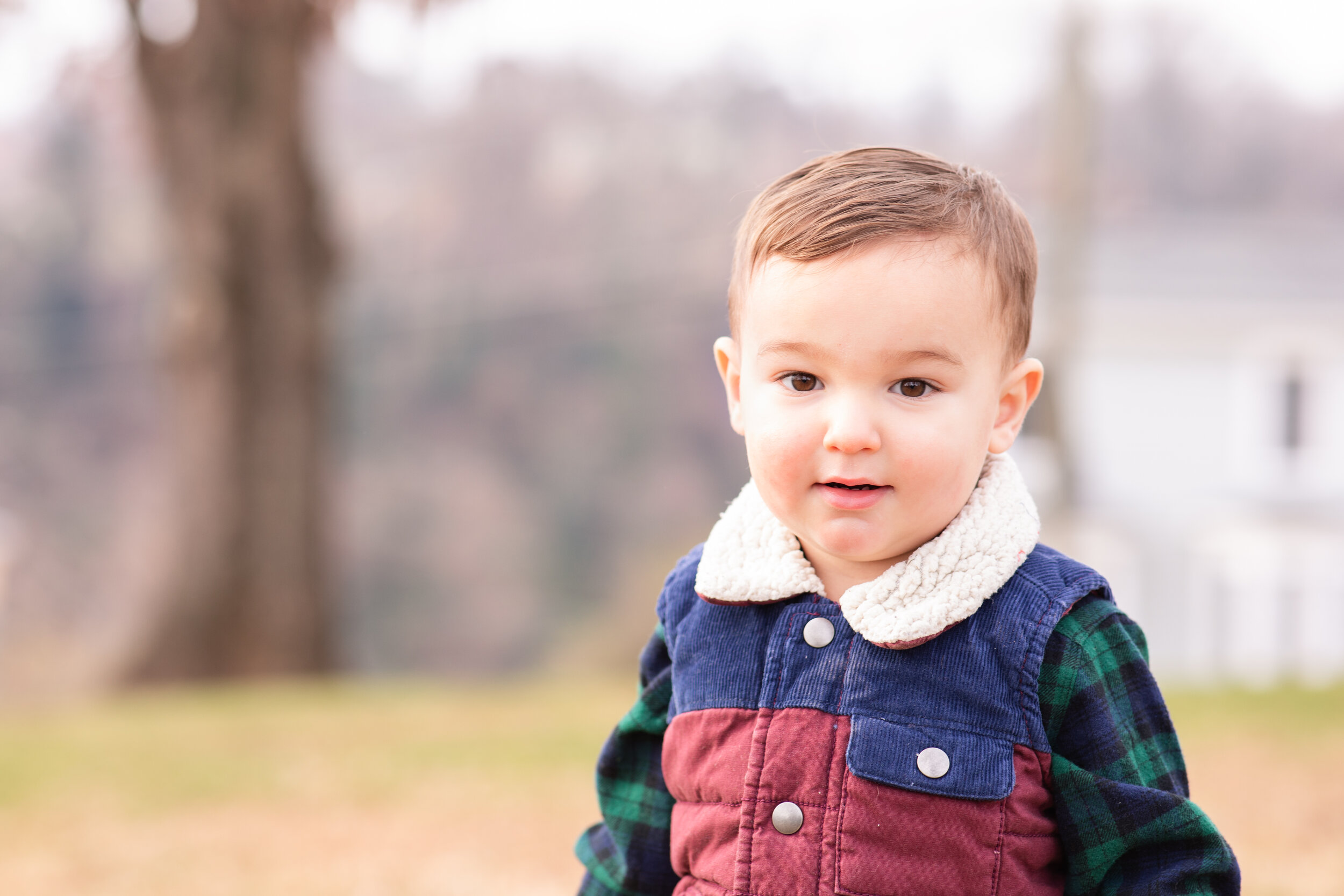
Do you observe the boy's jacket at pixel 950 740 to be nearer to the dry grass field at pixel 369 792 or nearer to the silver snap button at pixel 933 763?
the silver snap button at pixel 933 763

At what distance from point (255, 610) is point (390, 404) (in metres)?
14.5

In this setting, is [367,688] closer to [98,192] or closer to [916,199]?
[916,199]

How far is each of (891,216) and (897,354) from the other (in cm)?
15

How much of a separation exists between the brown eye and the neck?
0.69 feet

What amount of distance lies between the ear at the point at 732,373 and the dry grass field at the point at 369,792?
86.9 inches

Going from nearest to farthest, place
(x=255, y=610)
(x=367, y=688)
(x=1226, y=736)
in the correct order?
(x=1226, y=736) < (x=367, y=688) < (x=255, y=610)

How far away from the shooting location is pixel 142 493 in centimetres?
2103

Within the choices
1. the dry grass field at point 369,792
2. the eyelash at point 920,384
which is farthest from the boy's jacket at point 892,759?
the dry grass field at point 369,792

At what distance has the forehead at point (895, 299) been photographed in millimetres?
1439

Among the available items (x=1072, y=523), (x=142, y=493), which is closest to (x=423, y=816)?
(x=1072, y=523)

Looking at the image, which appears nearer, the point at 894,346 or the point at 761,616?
the point at 894,346

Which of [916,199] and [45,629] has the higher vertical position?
[916,199]

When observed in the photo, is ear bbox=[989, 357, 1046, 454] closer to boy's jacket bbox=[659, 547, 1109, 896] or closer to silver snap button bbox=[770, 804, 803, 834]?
boy's jacket bbox=[659, 547, 1109, 896]

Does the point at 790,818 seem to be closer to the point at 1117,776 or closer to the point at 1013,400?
the point at 1117,776
